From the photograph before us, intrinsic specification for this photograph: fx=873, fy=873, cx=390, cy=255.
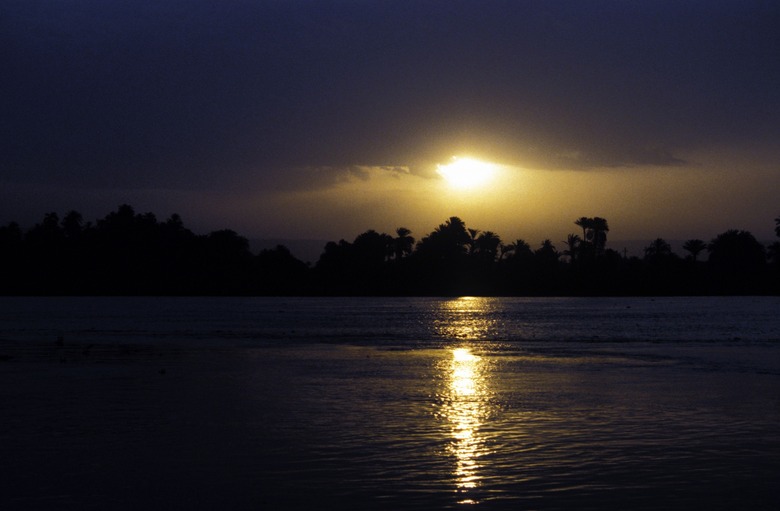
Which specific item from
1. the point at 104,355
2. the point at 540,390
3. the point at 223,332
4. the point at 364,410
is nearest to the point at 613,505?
the point at 364,410

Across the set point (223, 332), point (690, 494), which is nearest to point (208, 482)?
point (690, 494)

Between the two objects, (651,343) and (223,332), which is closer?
(651,343)

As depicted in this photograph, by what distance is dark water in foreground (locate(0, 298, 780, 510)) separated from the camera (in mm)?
14523

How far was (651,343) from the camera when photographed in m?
56.3

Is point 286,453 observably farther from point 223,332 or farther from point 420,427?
point 223,332

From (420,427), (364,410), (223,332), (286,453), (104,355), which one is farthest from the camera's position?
(223,332)

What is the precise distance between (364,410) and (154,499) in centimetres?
1017

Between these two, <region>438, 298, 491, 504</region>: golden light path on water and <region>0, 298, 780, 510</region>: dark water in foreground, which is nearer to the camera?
<region>0, 298, 780, 510</region>: dark water in foreground

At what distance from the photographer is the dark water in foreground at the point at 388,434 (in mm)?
14523

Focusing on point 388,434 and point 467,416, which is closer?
point 388,434

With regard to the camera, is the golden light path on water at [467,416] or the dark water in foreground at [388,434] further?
the golden light path on water at [467,416]

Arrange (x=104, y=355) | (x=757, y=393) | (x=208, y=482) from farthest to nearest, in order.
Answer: (x=104, y=355) → (x=757, y=393) → (x=208, y=482)

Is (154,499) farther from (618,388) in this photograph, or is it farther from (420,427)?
(618,388)

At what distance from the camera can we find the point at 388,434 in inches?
788
